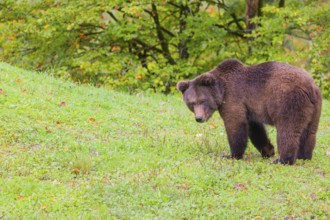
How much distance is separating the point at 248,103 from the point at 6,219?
4.67 m

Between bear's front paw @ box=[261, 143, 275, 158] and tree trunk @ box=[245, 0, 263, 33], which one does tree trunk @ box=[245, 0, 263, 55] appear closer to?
tree trunk @ box=[245, 0, 263, 33]

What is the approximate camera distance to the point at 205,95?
31.3ft

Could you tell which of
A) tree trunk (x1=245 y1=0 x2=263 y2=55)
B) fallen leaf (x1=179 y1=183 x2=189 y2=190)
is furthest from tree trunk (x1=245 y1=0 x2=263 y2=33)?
fallen leaf (x1=179 y1=183 x2=189 y2=190)

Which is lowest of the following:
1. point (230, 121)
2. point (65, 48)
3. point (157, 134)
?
point (65, 48)

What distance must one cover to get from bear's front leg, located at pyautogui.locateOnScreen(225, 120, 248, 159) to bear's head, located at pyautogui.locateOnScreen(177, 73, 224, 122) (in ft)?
1.43

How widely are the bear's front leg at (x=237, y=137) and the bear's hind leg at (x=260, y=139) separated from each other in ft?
1.24

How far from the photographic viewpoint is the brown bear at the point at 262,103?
8633 millimetres

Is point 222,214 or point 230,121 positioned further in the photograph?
point 230,121

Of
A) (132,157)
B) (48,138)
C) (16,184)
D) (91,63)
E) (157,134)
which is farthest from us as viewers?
(91,63)

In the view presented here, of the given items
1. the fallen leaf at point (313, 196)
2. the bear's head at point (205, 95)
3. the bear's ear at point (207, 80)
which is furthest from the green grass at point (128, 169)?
the bear's ear at point (207, 80)

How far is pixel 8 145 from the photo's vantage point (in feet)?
29.0

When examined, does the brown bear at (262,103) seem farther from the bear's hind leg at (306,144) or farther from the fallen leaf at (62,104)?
the fallen leaf at (62,104)

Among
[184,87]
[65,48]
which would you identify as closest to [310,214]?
[184,87]

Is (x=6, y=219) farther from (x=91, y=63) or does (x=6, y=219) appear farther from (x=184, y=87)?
(x=91, y=63)
